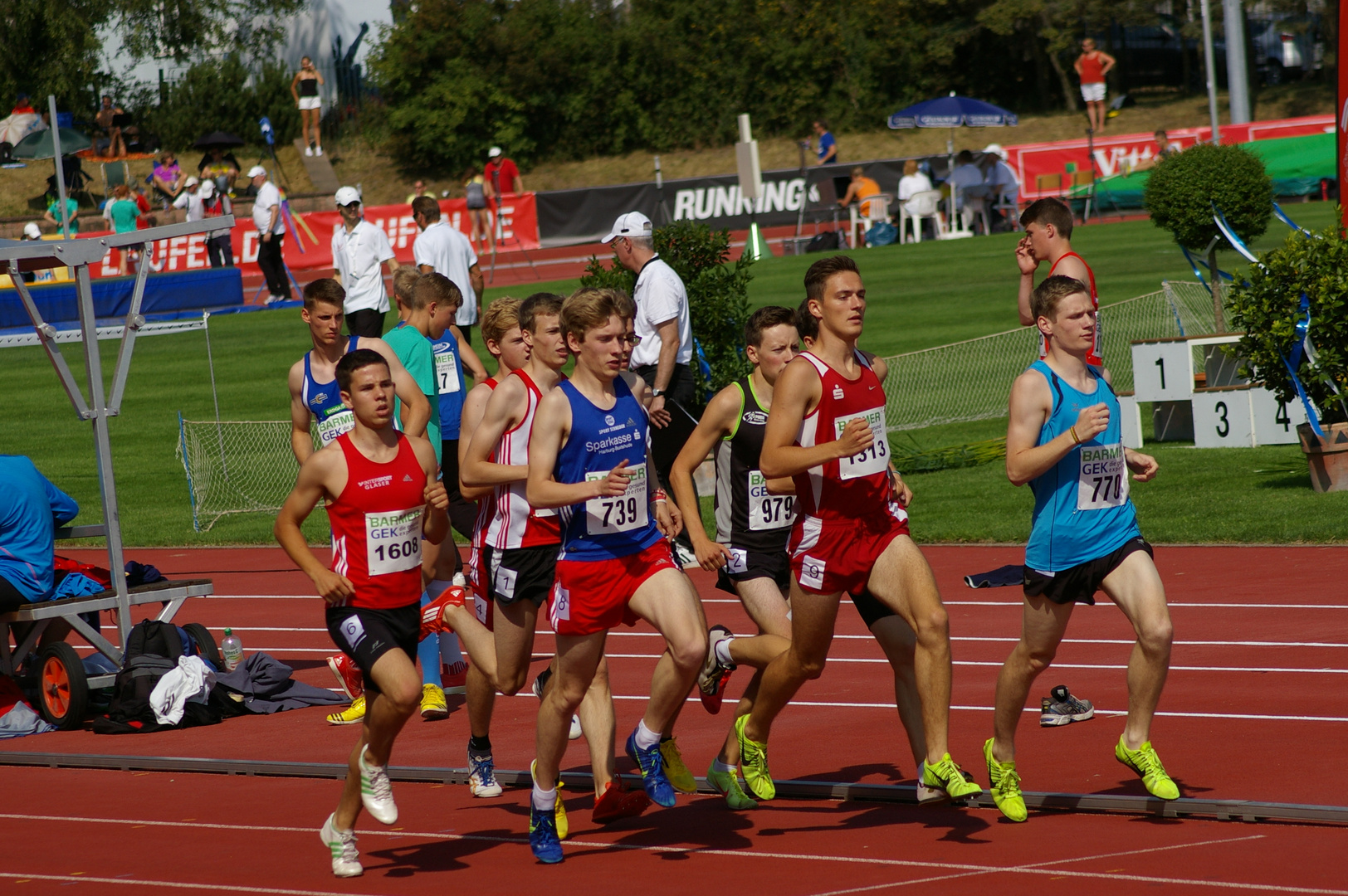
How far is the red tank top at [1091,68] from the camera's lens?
39.8m

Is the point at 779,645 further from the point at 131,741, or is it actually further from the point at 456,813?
the point at 131,741

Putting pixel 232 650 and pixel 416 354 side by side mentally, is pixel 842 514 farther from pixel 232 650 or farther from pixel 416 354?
pixel 232 650

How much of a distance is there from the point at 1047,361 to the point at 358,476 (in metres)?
2.60

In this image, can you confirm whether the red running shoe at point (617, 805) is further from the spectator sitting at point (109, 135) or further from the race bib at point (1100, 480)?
the spectator sitting at point (109, 135)

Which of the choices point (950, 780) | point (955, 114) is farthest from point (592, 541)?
point (955, 114)

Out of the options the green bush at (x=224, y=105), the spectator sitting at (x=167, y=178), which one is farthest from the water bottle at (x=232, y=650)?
the green bush at (x=224, y=105)

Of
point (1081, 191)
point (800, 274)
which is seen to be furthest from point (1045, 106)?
point (800, 274)

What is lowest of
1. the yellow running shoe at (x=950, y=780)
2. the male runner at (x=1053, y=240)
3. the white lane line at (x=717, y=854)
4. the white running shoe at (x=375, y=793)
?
the white lane line at (x=717, y=854)

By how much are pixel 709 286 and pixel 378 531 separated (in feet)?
26.2

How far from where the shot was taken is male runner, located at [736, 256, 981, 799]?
19.5ft

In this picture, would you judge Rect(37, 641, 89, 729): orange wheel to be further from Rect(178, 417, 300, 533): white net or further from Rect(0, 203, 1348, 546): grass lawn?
Rect(178, 417, 300, 533): white net

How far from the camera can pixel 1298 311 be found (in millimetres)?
12406

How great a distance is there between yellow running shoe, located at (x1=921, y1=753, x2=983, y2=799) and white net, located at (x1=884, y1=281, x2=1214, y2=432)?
12230 mm

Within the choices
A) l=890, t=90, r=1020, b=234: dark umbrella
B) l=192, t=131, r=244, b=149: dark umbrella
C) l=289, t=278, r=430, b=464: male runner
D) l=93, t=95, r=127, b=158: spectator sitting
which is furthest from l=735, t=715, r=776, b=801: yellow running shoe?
l=93, t=95, r=127, b=158: spectator sitting
